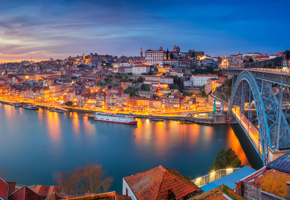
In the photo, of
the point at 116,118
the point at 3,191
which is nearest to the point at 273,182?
the point at 3,191

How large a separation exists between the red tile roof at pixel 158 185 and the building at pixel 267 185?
52 centimetres

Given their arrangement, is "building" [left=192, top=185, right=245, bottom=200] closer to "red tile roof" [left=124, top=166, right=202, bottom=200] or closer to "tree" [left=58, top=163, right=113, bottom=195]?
"red tile roof" [left=124, top=166, right=202, bottom=200]

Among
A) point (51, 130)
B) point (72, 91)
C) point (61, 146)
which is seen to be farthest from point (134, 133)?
point (72, 91)

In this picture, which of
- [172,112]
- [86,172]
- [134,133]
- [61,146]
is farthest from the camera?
[172,112]

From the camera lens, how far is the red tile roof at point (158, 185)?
2.14 metres

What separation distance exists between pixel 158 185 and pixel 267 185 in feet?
2.81

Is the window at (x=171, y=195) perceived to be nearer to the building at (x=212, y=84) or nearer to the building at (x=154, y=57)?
the building at (x=212, y=84)

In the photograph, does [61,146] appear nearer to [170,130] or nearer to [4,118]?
[170,130]

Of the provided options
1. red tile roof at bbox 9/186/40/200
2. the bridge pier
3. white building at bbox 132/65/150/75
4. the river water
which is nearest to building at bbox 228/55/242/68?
white building at bbox 132/65/150/75

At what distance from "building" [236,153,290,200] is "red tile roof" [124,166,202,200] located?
0.52 m

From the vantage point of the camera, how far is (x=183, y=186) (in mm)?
2291

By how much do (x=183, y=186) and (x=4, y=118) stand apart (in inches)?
466

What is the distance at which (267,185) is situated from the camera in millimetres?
1850

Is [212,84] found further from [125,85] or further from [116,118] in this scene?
[116,118]
